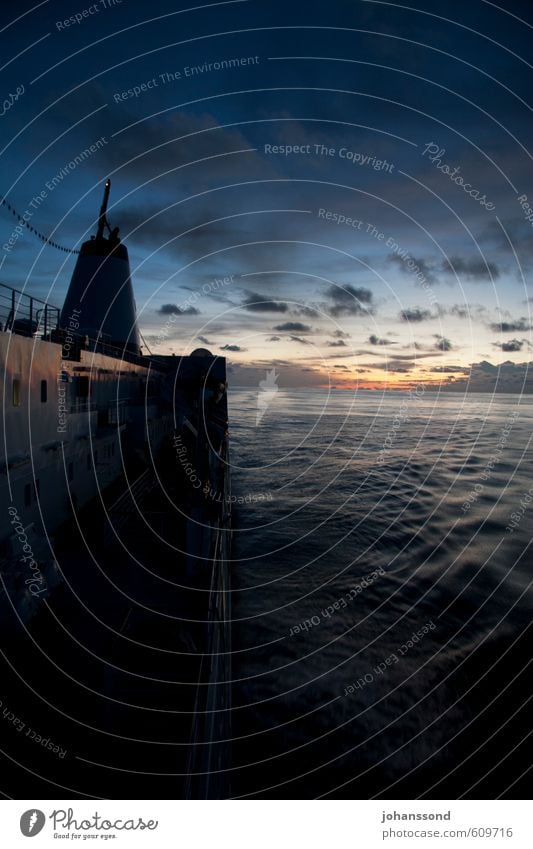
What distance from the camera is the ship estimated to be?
5.91 meters

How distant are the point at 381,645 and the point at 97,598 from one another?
10.6 metres

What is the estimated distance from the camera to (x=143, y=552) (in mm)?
12703

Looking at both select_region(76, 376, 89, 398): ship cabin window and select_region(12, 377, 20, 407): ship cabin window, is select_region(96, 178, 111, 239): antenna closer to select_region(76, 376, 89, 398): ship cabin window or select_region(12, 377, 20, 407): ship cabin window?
select_region(76, 376, 89, 398): ship cabin window

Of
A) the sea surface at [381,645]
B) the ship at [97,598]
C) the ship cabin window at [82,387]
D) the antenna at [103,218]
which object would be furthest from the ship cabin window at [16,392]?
the antenna at [103,218]

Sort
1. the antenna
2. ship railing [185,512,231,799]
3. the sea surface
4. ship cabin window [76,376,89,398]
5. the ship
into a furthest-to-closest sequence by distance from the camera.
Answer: the antenna < ship cabin window [76,376,89,398] < the sea surface < the ship < ship railing [185,512,231,799]

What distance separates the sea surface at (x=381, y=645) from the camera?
10117mm

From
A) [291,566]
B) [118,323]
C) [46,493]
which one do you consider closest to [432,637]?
→ [291,566]

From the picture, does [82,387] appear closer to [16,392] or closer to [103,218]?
[16,392]

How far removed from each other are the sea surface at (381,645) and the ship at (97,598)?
2.41 meters

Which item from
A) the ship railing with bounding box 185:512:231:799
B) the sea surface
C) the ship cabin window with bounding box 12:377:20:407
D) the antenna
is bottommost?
the sea surface

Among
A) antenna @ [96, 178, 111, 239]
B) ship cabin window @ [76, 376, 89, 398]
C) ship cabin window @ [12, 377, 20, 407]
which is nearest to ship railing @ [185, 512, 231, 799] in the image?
ship cabin window @ [12, 377, 20, 407]

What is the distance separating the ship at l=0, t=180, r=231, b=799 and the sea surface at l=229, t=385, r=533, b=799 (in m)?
2.41

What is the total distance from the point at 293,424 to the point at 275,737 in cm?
8847

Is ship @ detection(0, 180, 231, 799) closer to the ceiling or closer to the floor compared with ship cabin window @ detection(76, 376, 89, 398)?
closer to the floor
